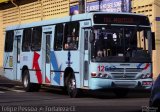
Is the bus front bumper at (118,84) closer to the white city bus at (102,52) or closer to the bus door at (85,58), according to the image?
the white city bus at (102,52)

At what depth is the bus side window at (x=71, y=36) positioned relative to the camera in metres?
18.5

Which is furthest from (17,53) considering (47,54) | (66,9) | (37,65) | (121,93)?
(66,9)

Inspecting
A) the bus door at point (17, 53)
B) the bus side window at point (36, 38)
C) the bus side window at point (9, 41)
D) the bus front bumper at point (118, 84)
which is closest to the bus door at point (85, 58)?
the bus front bumper at point (118, 84)

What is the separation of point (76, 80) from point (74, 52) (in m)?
1.03

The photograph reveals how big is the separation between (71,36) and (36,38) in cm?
325

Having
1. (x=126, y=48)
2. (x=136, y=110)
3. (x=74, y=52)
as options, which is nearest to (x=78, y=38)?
(x=74, y=52)

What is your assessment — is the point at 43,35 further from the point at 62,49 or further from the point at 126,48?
the point at 126,48

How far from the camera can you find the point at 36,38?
21.8 metres

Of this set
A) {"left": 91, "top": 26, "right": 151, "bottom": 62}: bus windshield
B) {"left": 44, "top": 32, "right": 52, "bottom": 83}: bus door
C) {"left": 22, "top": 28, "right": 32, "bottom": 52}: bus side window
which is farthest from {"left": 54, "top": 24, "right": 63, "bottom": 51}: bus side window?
{"left": 22, "top": 28, "right": 32, "bottom": 52}: bus side window

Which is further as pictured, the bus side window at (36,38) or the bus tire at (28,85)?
the bus tire at (28,85)

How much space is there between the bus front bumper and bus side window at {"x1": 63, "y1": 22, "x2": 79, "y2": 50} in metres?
1.72

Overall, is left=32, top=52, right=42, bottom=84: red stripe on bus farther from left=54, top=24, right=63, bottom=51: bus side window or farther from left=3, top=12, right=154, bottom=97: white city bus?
left=54, top=24, right=63, bottom=51: bus side window

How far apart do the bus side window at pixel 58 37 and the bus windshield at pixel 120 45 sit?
2494 millimetres

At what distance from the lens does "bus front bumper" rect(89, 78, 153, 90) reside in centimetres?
1738
